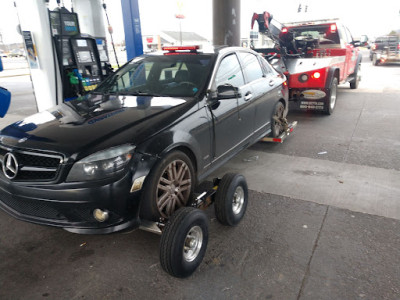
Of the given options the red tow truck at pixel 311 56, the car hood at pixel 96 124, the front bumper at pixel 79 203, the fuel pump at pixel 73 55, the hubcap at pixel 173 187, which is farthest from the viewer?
the red tow truck at pixel 311 56

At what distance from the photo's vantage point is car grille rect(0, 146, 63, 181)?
7.98 feet

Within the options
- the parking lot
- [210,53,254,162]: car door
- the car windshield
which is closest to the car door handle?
[210,53,254,162]: car door

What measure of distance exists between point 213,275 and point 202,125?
141 centimetres

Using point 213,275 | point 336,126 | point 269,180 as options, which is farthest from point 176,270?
point 336,126

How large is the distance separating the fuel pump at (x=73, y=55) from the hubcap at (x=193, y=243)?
180 inches

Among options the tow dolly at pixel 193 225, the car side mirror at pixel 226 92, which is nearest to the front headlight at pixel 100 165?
the tow dolly at pixel 193 225

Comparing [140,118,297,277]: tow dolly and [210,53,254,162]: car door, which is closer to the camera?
[140,118,297,277]: tow dolly

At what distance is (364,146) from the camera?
550 centimetres

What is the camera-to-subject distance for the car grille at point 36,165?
2.43 metres

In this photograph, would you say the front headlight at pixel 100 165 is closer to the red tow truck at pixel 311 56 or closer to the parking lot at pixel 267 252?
the parking lot at pixel 267 252

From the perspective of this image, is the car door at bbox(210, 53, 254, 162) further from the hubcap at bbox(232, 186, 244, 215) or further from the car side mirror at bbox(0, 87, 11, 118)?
the car side mirror at bbox(0, 87, 11, 118)

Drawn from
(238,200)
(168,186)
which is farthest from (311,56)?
(168,186)

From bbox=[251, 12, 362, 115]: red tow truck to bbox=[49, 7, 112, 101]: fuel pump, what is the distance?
12.4ft

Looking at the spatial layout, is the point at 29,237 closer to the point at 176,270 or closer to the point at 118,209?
the point at 118,209
